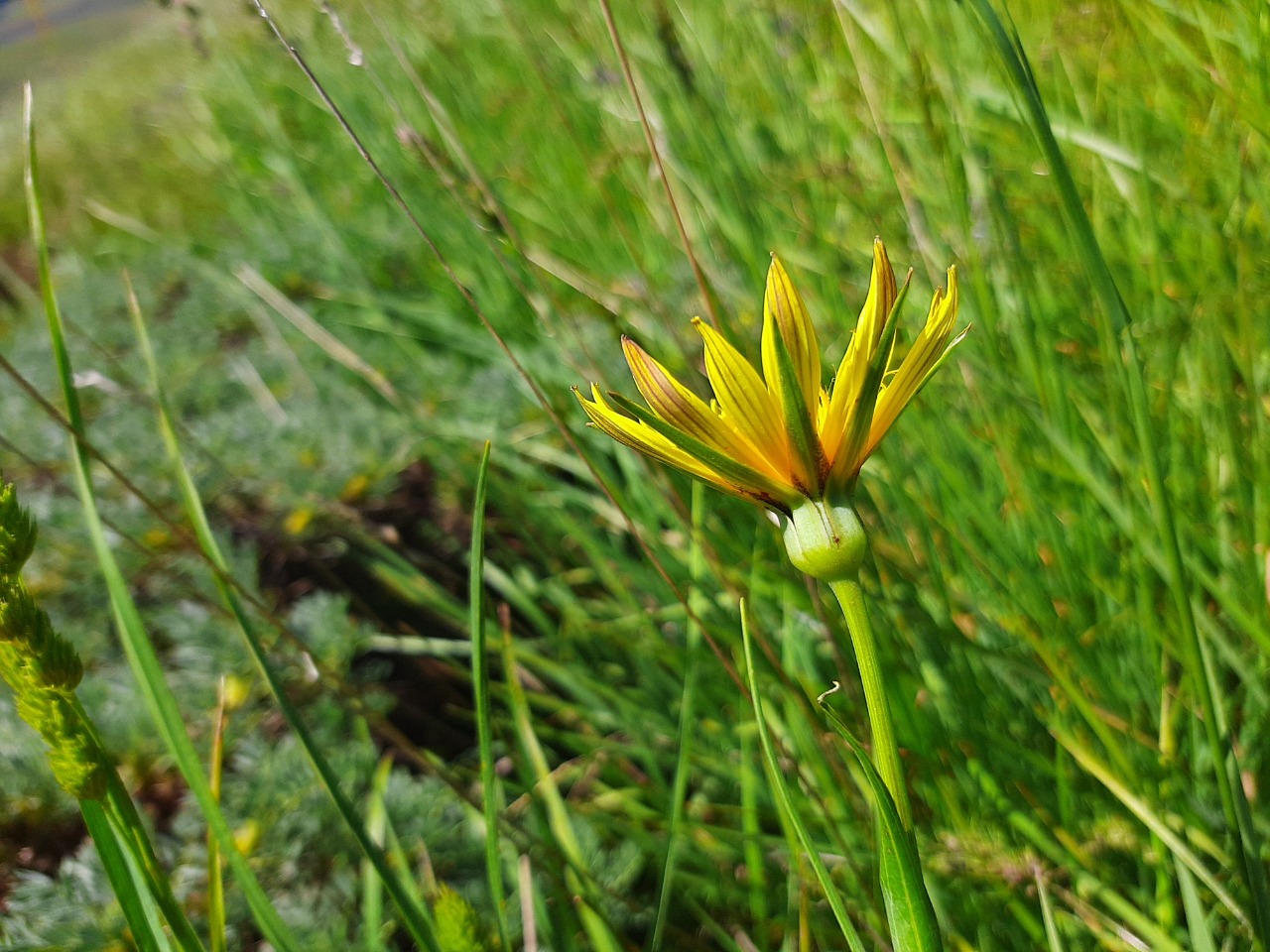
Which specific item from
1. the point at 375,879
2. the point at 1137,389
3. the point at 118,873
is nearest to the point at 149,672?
the point at 118,873

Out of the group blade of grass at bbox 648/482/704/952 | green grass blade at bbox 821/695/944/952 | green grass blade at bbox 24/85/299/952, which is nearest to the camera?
green grass blade at bbox 821/695/944/952

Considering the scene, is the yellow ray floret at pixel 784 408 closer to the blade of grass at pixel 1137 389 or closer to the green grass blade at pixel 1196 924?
the blade of grass at pixel 1137 389

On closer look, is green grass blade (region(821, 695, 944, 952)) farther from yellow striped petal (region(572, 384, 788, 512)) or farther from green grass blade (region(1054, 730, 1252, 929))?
green grass blade (region(1054, 730, 1252, 929))

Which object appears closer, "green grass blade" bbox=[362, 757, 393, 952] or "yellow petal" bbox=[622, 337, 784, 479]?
"yellow petal" bbox=[622, 337, 784, 479]

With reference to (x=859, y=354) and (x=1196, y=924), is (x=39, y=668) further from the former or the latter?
(x=1196, y=924)

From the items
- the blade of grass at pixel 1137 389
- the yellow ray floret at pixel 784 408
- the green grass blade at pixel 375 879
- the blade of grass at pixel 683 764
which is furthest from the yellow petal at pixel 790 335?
the green grass blade at pixel 375 879

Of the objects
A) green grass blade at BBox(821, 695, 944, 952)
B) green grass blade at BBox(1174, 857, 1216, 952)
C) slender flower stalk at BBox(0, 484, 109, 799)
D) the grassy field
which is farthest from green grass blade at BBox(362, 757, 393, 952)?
green grass blade at BBox(1174, 857, 1216, 952)

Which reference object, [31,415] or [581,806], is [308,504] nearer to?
[581,806]
